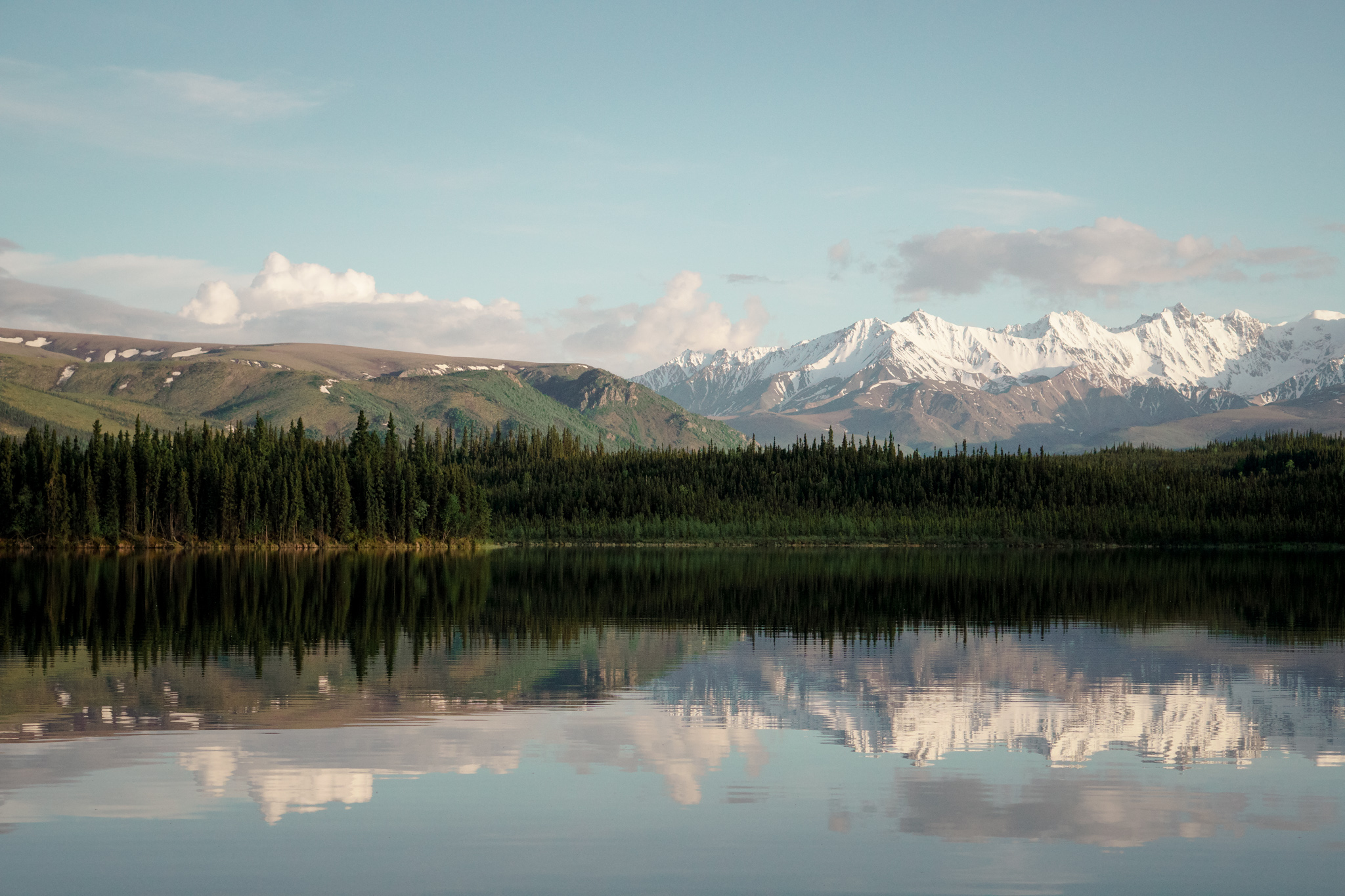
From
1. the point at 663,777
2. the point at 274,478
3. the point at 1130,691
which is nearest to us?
the point at 663,777

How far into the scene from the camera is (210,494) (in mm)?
159875

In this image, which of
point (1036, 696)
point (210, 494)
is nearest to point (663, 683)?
point (1036, 696)

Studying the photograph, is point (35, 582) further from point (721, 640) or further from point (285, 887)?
point (285, 887)

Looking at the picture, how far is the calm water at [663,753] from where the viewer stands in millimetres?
20656

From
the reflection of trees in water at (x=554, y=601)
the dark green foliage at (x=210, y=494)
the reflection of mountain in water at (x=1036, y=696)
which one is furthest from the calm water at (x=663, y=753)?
the dark green foliage at (x=210, y=494)

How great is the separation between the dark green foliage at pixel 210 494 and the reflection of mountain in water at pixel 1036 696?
12045 cm

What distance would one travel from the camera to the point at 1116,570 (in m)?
116

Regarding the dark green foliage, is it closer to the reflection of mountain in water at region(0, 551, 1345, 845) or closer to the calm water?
the reflection of mountain in water at region(0, 551, 1345, 845)

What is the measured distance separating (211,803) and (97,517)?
139m

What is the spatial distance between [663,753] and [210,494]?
14190 cm

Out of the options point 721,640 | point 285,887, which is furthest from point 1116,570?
point 285,887

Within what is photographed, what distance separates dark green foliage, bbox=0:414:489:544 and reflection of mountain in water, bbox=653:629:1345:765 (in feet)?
395

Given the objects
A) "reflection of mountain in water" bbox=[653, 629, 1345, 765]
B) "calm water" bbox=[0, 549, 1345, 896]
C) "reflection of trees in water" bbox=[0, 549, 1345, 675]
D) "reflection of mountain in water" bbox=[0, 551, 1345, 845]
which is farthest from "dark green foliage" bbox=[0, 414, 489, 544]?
"reflection of mountain in water" bbox=[653, 629, 1345, 765]

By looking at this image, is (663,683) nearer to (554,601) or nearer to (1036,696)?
(1036,696)
